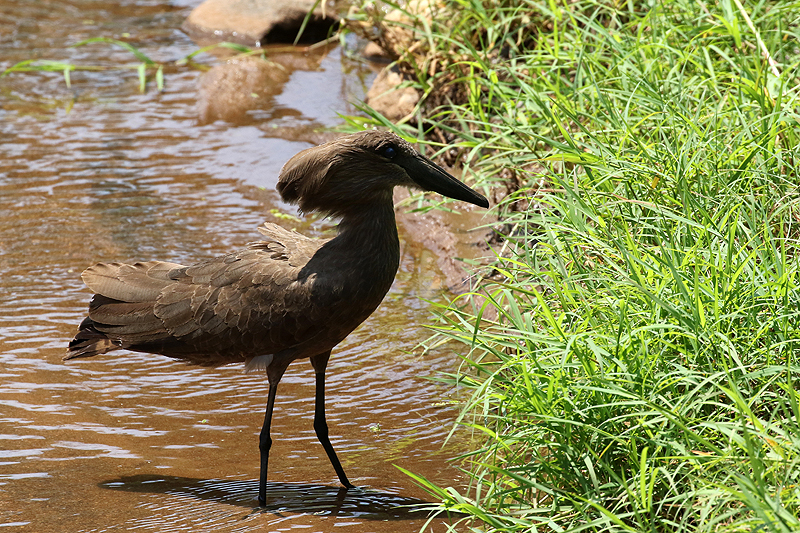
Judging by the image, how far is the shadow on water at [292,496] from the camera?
367 cm

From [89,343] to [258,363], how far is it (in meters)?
0.89

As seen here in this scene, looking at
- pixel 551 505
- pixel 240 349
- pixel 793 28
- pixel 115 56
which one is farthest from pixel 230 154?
pixel 551 505

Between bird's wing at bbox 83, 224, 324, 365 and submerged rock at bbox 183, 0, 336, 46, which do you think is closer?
bird's wing at bbox 83, 224, 324, 365

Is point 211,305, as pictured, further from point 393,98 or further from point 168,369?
point 393,98

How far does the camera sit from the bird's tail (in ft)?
14.1

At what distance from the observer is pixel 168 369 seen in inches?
205

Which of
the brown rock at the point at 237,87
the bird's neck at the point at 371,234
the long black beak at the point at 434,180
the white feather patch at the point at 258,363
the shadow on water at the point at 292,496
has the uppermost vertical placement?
the long black beak at the point at 434,180

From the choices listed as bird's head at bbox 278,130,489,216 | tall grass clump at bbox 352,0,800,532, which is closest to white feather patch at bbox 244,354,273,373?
bird's head at bbox 278,130,489,216

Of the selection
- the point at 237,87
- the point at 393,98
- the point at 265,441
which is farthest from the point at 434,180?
the point at 237,87

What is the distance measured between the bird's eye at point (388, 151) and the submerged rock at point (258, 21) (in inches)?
272

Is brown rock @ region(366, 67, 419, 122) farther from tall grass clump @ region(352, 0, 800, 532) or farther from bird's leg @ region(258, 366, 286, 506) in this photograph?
bird's leg @ region(258, 366, 286, 506)

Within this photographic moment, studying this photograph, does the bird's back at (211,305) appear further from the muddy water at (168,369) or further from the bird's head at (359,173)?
the muddy water at (168,369)

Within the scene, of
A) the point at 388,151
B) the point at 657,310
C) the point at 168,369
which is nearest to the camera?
the point at 657,310

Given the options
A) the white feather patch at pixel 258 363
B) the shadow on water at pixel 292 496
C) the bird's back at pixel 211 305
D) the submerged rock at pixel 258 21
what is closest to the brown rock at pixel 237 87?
the submerged rock at pixel 258 21
